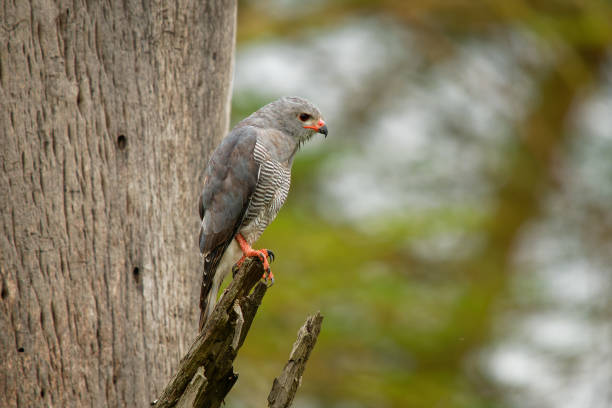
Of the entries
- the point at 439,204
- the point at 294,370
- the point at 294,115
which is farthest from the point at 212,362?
the point at 439,204

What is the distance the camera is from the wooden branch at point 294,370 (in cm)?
301

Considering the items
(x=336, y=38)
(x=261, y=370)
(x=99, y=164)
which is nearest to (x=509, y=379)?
(x=261, y=370)

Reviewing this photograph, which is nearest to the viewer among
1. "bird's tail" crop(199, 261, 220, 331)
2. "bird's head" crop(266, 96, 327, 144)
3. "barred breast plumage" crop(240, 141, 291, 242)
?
"bird's tail" crop(199, 261, 220, 331)

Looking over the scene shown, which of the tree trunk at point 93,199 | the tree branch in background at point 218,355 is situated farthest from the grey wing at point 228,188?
the tree branch in background at point 218,355

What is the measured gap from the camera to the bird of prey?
3611 mm

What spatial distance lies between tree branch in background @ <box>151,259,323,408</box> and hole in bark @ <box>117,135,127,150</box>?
0.84 meters

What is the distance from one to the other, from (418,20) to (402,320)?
300 centimetres

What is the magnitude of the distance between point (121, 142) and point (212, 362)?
43.6 inches

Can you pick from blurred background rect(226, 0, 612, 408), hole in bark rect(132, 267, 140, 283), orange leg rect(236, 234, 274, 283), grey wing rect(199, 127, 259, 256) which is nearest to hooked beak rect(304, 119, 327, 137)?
grey wing rect(199, 127, 259, 256)

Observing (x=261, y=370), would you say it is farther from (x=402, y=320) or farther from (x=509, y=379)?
(x=509, y=379)

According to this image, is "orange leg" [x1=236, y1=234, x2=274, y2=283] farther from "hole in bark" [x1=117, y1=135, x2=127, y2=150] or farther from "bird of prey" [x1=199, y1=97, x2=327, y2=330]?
"hole in bark" [x1=117, y1=135, x2=127, y2=150]

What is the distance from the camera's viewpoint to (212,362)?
2.98 meters

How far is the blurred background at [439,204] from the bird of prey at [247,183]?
97.7 inches

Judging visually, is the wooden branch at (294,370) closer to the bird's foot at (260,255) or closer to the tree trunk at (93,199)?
the bird's foot at (260,255)
